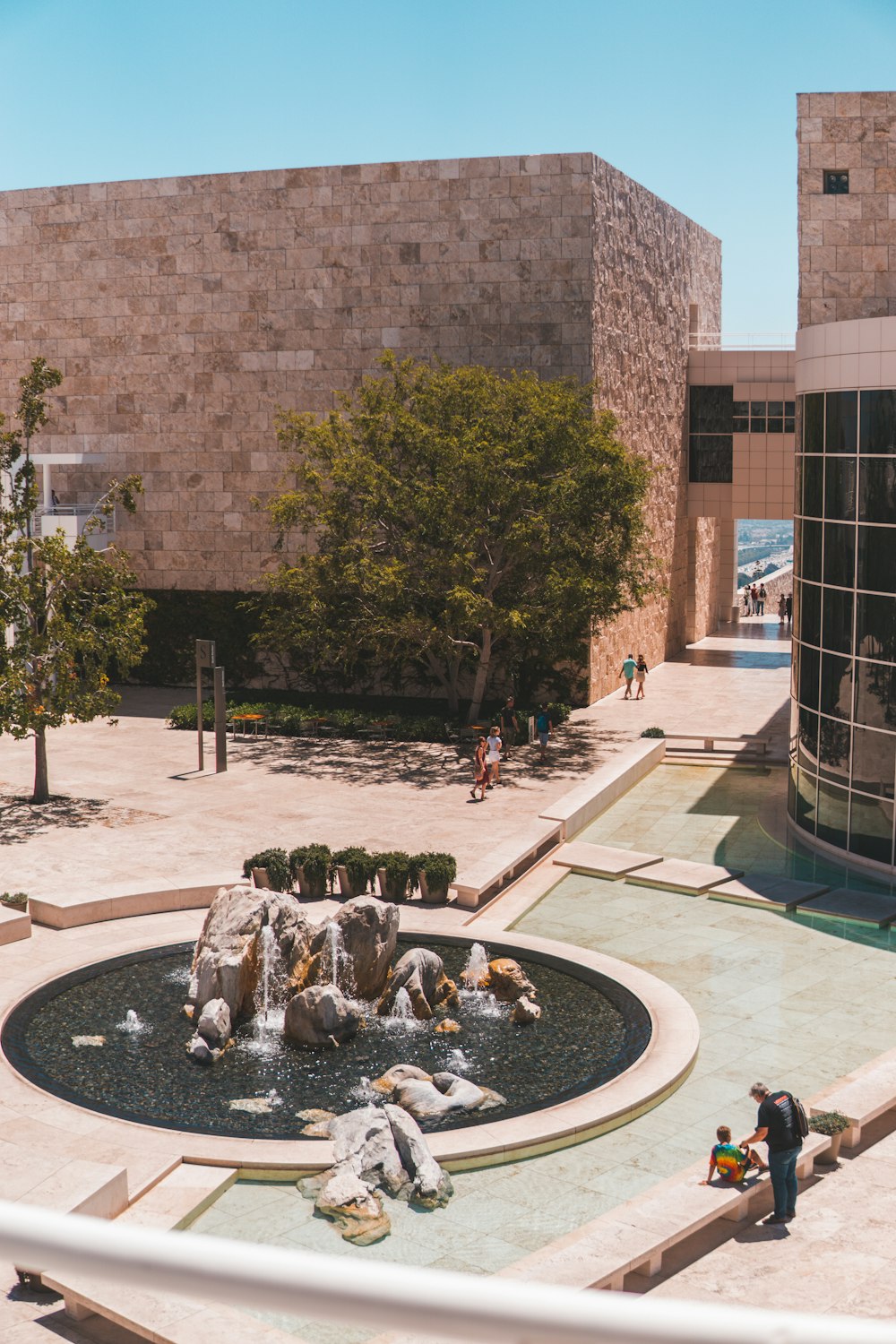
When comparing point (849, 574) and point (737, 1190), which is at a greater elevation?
point (849, 574)

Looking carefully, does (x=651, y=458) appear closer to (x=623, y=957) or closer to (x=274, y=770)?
(x=274, y=770)

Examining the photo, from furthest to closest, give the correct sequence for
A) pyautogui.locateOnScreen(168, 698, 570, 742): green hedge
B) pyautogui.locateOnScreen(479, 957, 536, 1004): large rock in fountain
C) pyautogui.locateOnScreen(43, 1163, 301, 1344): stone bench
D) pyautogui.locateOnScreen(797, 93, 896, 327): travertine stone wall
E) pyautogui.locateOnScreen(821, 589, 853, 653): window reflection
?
pyautogui.locateOnScreen(168, 698, 570, 742): green hedge, pyautogui.locateOnScreen(797, 93, 896, 327): travertine stone wall, pyautogui.locateOnScreen(821, 589, 853, 653): window reflection, pyautogui.locateOnScreen(479, 957, 536, 1004): large rock in fountain, pyautogui.locateOnScreen(43, 1163, 301, 1344): stone bench

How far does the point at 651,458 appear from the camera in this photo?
4703 cm

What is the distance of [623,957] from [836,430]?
1047 centimetres

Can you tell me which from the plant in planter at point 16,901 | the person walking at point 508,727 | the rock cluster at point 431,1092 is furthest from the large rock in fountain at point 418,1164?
the person walking at point 508,727

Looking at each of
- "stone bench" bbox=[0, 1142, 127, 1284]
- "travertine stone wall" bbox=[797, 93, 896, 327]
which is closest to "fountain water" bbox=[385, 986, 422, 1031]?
"stone bench" bbox=[0, 1142, 127, 1284]

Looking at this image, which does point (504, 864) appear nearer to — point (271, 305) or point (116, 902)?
point (116, 902)

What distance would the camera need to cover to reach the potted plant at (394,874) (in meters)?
22.6

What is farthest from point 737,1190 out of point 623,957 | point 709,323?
point 709,323

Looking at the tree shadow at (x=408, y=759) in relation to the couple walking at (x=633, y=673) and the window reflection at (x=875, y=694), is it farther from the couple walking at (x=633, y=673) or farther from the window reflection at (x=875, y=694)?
the window reflection at (x=875, y=694)

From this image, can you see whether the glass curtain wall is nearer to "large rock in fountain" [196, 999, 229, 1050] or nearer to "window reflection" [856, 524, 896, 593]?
"window reflection" [856, 524, 896, 593]

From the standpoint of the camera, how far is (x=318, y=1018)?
54.8 ft

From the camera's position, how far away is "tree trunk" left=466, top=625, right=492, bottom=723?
35719mm

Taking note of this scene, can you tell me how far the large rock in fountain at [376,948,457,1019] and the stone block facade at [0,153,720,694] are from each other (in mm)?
23665
